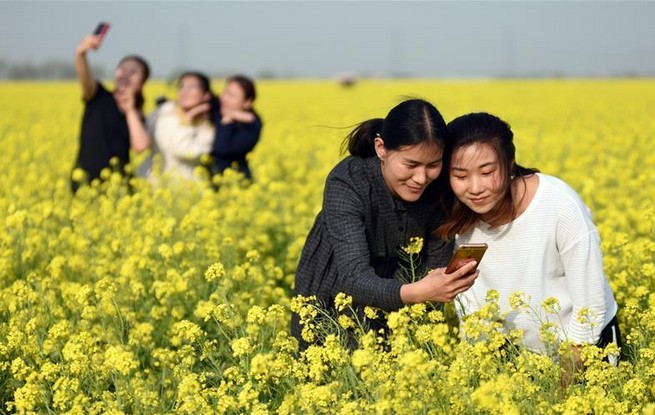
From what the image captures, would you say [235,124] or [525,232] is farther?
[235,124]

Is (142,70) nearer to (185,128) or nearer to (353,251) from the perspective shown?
(185,128)

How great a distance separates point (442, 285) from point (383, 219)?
63cm

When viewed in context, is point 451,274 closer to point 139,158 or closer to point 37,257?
point 37,257

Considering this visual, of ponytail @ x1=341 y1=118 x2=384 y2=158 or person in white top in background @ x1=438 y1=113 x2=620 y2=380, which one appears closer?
person in white top in background @ x1=438 y1=113 x2=620 y2=380

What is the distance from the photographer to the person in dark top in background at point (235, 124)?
6543 mm

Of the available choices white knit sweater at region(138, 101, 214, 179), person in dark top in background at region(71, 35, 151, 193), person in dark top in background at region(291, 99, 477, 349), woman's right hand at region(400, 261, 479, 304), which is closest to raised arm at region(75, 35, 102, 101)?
person in dark top in background at region(71, 35, 151, 193)

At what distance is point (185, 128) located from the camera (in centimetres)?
645

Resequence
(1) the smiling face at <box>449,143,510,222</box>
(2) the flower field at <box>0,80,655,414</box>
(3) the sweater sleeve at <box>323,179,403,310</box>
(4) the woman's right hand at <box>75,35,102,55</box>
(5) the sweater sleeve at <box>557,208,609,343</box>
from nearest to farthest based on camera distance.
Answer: (2) the flower field at <box>0,80,655,414</box>, (3) the sweater sleeve at <box>323,179,403,310</box>, (1) the smiling face at <box>449,143,510,222</box>, (5) the sweater sleeve at <box>557,208,609,343</box>, (4) the woman's right hand at <box>75,35,102,55</box>

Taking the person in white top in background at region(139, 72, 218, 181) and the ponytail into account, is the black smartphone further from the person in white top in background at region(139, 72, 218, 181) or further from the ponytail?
the ponytail

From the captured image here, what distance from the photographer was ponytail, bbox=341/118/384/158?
124 inches

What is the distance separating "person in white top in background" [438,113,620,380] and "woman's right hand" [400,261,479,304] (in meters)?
0.39

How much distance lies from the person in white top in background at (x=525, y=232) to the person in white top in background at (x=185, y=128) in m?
3.52

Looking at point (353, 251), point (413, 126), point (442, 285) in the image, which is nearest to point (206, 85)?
point (353, 251)

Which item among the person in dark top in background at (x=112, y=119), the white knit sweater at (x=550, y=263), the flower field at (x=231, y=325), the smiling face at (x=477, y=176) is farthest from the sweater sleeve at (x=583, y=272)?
the person in dark top in background at (x=112, y=119)
